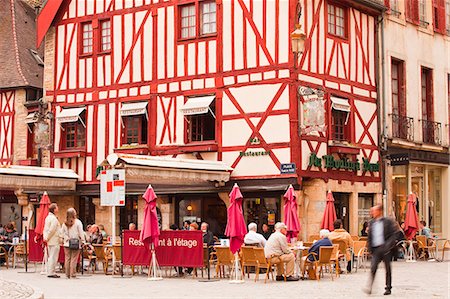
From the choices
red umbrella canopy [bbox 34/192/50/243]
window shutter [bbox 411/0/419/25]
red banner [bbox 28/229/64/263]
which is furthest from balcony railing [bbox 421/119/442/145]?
red banner [bbox 28/229/64/263]

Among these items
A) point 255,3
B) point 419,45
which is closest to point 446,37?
point 419,45

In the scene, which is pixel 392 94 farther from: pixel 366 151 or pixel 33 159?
pixel 33 159

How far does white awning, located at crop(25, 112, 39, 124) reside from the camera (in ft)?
86.5

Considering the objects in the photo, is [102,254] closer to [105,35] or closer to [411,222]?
[411,222]

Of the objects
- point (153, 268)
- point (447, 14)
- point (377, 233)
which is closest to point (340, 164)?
point (153, 268)

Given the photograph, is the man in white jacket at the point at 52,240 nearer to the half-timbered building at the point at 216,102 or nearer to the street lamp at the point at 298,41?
the half-timbered building at the point at 216,102

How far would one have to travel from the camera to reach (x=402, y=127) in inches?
1001

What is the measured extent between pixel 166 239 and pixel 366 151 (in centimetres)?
886

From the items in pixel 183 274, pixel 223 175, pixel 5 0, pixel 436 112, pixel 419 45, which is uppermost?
pixel 5 0

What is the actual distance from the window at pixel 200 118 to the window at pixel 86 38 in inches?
178

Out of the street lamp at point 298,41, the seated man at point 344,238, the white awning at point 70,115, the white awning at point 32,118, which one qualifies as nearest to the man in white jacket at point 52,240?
the seated man at point 344,238

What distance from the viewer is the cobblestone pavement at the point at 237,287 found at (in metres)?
12.9

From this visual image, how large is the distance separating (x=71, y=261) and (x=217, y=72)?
25.2 feet

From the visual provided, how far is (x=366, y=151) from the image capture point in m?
23.9
